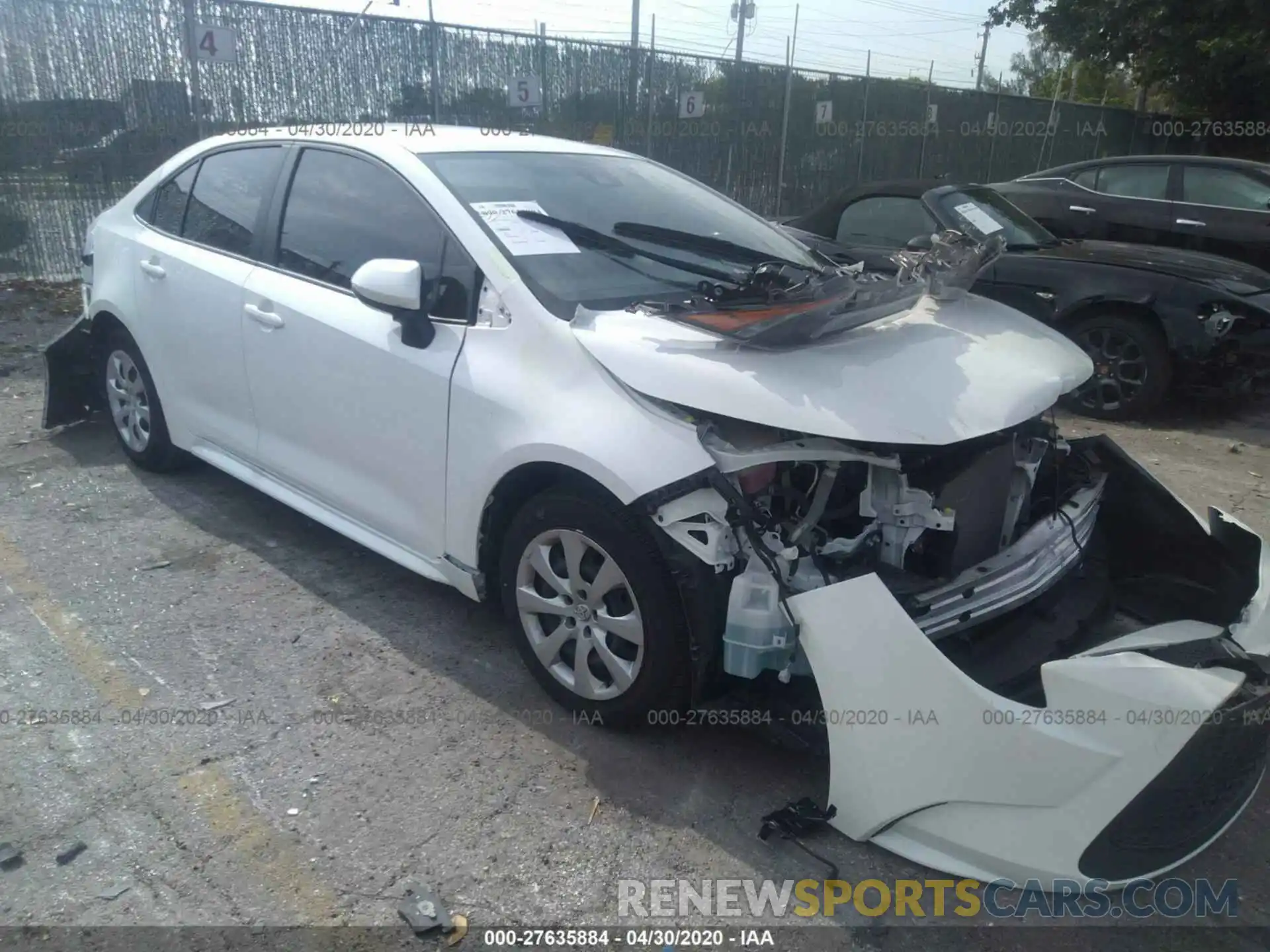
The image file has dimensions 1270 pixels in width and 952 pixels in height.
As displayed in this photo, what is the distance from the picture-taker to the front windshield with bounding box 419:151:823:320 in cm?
319

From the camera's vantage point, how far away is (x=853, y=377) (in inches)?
106

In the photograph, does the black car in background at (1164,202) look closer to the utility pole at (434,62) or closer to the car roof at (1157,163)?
the car roof at (1157,163)

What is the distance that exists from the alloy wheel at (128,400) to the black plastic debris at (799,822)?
3681mm

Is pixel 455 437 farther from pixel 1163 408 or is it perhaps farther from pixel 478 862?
pixel 1163 408

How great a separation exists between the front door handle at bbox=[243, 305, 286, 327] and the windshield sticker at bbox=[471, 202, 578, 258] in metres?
0.98

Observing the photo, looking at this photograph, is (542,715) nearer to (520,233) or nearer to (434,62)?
(520,233)

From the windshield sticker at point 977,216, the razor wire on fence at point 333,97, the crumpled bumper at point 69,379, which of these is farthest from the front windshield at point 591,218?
the windshield sticker at point 977,216

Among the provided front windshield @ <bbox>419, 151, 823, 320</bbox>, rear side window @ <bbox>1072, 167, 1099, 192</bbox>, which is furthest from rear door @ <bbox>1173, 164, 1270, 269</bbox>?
front windshield @ <bbox>419, 151, 823, 320</bbox>

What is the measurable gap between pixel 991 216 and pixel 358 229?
5.29 metres

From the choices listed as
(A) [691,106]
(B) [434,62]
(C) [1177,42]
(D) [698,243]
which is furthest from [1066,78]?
(D) [698,243]

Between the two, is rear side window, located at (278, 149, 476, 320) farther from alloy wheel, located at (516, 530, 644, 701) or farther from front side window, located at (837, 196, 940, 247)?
front side window, located at (837, 196, 940, 247)

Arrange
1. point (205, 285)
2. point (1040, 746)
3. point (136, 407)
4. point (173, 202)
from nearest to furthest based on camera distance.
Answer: point (1040, 746) < point (205, 285) < point (173, 202) < point (136, 407)

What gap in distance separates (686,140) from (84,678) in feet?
38.9

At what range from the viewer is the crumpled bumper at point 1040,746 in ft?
7.32
